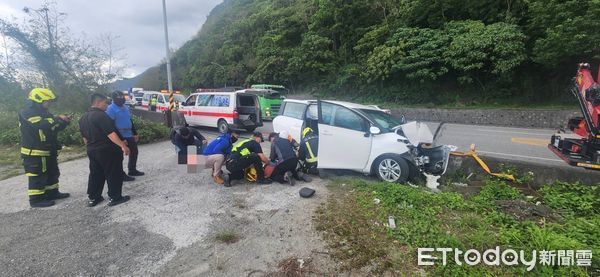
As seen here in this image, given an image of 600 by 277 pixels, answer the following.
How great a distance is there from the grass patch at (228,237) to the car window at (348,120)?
9.84ft

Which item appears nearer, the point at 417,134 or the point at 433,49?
the point at 417,134

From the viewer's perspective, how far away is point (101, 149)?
4.31 metres

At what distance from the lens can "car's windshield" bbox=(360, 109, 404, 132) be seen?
5652 millimetres

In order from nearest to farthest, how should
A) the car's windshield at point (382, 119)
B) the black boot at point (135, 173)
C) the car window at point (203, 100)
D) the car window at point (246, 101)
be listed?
the car's windshield at point (382, 119)
the black boot at point (135, 173)
the car window at point (246, 101)
the car window at point (203, 100)

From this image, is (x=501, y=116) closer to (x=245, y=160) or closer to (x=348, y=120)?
(x=348, y=120)

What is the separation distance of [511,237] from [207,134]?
1062 centimetres

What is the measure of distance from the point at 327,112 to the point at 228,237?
3.25 meters

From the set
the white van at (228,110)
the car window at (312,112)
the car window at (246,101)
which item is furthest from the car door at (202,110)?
the car window at (312,112)

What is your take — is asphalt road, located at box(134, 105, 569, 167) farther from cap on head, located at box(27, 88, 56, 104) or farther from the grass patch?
cap on head, located at box(27, 88, 56, 104)

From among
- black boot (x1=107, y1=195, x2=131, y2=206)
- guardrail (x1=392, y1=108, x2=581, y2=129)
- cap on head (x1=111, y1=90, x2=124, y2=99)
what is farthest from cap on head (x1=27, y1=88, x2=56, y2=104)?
guardrail (x1=392, y1=108, x2=581, y2=129)

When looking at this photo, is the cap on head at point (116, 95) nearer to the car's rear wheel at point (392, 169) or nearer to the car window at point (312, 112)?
the car window at point (312, 112)

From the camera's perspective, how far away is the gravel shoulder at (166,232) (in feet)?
9.91

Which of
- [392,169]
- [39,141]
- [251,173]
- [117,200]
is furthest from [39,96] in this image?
[392,169]

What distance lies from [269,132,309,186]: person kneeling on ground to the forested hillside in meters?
12.7
